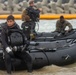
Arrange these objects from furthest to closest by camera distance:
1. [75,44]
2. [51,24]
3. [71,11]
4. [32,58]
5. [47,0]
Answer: [47,0]
[71,11]
[51,24]
[75,44]
[32,58]

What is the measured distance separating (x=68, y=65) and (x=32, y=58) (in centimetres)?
110

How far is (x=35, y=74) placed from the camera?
7113mm

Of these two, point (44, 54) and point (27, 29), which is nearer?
point (44, 54)

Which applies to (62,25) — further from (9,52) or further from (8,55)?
(9,52)

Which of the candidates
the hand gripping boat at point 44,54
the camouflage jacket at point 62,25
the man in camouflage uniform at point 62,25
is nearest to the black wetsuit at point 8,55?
the hand gripping boat at point 44,54

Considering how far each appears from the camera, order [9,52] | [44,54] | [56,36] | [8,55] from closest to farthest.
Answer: [9,52]
[8,55]
[44,54]
[56,36]

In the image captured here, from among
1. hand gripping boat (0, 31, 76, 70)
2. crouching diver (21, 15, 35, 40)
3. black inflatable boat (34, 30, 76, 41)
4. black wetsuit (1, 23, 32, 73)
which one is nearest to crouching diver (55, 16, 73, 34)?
black inflatable boat (34, 30, 76, 41)

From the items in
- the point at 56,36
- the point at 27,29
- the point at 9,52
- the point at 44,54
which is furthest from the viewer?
the point at 56,36

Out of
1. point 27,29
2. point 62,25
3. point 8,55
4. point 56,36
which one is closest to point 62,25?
point 62,25

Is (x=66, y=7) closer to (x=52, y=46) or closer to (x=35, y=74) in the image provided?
(x=52, y=46)

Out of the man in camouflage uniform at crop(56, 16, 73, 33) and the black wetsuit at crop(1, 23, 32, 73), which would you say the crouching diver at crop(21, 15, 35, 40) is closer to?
the man in camouflage uniform at crop(56, 16, 73, 33)

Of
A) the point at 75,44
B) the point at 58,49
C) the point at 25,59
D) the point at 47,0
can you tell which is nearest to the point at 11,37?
the point at 25,59

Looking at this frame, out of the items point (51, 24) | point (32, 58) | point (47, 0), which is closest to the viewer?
point (32, 58)

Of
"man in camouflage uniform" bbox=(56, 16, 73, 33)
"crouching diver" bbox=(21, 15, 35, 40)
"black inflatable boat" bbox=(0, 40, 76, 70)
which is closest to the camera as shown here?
"black inflatable boat" bbox=(0, 40, 76, 70)
